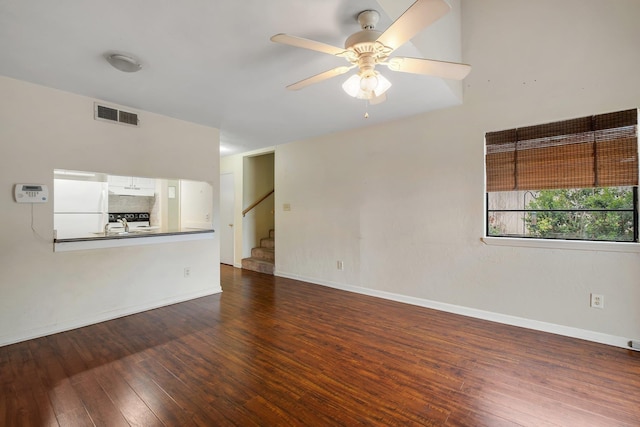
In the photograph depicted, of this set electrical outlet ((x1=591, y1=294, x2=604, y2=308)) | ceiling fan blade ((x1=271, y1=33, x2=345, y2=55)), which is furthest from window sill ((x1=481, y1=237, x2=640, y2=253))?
ceiling fan blade ((x1=271, y1=33, x2=345, y2=55))

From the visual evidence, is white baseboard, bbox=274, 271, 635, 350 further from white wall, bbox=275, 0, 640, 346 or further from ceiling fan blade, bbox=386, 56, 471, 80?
ceiling fan blade, bbox=386, 56, 471, 80

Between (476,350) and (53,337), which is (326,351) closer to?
(476,350)

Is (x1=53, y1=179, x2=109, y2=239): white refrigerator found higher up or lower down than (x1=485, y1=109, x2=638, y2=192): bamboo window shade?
lower down

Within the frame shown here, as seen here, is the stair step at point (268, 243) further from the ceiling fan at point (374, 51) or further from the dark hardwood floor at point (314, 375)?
the ceiling fan at point (374, 51)

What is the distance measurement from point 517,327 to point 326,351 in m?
1.97

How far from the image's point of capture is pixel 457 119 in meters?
3.19

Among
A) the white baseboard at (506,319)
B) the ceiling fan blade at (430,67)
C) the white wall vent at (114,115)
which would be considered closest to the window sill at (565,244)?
the white baseboard at (506,319)

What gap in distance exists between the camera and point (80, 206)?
3832mm

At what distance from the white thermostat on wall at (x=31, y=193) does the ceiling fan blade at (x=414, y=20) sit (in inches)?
124

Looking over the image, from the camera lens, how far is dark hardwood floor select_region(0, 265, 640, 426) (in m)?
1.64

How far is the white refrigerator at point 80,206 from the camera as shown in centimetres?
369

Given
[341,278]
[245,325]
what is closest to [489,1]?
[341,278]

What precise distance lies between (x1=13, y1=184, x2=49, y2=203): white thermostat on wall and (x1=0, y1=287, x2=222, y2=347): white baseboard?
117 cm

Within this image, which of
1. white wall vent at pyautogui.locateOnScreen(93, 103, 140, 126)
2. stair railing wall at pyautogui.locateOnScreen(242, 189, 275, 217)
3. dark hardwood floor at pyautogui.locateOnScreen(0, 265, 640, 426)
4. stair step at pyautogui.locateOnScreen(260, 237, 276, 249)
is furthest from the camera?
stair step at pyautogui.locateOnScreen(260, 237, 276, 249)
